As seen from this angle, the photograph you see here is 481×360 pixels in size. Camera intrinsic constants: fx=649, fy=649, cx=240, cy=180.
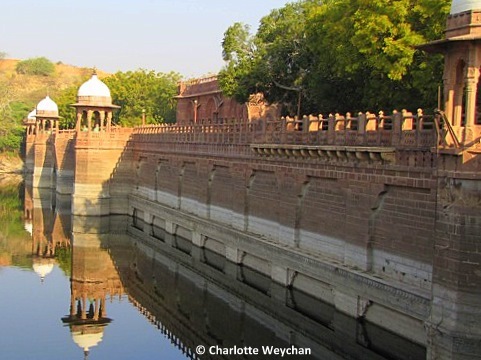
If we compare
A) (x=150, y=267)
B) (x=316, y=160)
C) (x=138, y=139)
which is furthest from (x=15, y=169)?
(x=316, y=160)

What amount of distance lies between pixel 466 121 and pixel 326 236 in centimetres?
610

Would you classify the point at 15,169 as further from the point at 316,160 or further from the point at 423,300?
the point at 423,300

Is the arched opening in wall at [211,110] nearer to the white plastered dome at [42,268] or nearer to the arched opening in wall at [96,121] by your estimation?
the arched opening in wall at [96,121]

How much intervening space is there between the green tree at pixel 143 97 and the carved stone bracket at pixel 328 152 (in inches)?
1430

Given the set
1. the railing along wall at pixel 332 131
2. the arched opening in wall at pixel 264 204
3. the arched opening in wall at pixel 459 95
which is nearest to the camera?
the arched opening in wall at pixel 459 95

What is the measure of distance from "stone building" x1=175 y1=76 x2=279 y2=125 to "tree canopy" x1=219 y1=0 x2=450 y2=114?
428cm

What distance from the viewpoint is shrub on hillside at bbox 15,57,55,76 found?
4486 inches

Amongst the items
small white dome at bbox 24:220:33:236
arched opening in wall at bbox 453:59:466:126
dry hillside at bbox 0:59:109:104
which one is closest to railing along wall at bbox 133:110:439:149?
arched opening in wall at bbox 453:59:466:126

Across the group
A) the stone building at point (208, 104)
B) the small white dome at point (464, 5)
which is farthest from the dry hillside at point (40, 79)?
the small white dome at point (464, 5)

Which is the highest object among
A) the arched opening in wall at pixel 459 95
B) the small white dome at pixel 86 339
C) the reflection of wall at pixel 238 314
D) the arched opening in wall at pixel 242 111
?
the arched opening in wall at pixel 242 111

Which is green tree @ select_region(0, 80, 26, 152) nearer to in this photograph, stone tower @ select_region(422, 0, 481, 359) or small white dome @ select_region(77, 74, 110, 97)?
small white dome @ select_region(77, 74, 110, 97)

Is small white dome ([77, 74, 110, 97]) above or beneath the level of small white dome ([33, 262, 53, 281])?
above

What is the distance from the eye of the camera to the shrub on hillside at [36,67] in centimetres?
11394

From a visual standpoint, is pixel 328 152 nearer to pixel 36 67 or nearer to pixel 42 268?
pixel 42 268
